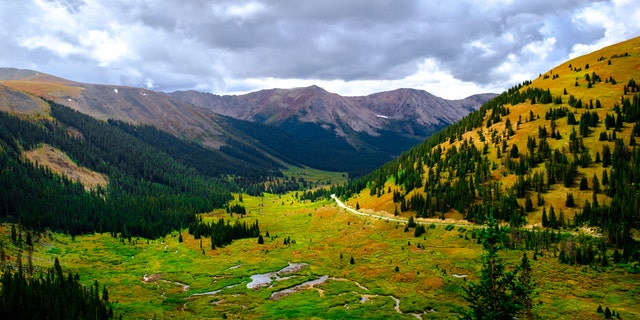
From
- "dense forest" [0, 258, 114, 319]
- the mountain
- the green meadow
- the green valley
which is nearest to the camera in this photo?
"dense forest" [0, 258, 114, 319]

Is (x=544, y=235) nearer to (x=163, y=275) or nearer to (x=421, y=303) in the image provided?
(x=421, y=303)

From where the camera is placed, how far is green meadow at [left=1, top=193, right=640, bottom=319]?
301ft

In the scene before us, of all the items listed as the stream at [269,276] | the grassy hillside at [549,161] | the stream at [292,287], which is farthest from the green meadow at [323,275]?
the grassy hillside at [549,161]

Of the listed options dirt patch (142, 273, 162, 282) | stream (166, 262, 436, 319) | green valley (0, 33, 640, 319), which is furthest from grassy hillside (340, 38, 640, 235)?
dirt patch (142, 273, 162, 282)

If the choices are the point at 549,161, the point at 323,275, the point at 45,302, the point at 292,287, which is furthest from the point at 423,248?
the point at 45,302

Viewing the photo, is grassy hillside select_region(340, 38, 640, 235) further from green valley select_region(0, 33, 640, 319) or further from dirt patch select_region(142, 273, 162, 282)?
dirt patch select_region(142, 273, 162, 282)

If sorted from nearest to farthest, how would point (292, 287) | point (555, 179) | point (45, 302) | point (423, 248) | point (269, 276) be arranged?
point (45, 302) < point (292, 287) < point (269, 276) < point (423, 248) < point (555, 179)

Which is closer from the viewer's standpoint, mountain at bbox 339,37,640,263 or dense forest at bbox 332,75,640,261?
dense forest at bbox 332,75,640,261

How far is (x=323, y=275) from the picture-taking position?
12356 cm

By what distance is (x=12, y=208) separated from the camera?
18538 cm

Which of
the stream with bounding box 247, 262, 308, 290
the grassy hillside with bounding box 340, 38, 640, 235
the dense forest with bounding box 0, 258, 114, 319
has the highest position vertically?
the grassy hillside with bounding box 340, 38, 640, 235

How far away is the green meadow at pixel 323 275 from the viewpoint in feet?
301

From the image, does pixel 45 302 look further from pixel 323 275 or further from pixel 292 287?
pixel 323 275

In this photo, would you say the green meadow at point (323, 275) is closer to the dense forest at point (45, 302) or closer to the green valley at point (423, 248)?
the green valley at point (423, 248)
